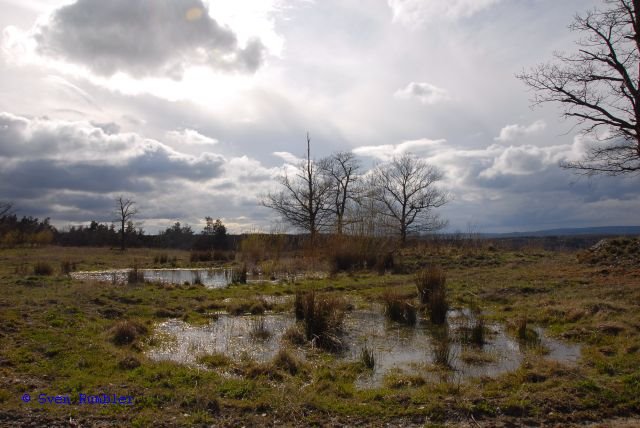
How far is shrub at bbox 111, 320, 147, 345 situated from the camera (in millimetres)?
8000

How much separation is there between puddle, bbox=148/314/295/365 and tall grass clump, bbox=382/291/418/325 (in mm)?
2257

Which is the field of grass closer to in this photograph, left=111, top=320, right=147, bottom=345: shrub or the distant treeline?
left=111, top=320, right=147, bottom=345: shrub

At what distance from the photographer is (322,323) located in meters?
8.59

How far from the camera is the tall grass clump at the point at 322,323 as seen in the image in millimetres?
8195

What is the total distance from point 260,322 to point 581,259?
15.2 meters

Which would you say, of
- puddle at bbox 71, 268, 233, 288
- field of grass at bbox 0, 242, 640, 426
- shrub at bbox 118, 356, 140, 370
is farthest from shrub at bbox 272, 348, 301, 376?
puddle at bbox 71, 268, 233, 288

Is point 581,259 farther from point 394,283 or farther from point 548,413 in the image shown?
point 548,413

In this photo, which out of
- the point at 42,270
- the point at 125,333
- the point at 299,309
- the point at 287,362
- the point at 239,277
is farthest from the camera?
the point at 239,277

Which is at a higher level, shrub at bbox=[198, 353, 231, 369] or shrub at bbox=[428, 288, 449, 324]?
shrub at bbox=[428, 288, 449, 324]

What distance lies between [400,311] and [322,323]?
248 centimetres

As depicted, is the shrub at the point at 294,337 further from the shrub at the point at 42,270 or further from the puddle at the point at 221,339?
the shrub at the point at 42,270

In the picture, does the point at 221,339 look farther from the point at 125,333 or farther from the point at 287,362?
the point at 287,362

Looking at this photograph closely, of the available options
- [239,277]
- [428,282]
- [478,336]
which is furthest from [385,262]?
[478,336]

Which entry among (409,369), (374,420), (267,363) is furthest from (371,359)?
(374,420)
